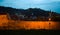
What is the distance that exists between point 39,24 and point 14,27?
0.74 m

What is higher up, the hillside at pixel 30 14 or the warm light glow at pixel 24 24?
the hillside at pixel 30 14

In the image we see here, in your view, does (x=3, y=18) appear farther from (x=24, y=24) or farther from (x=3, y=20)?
(x=24, y=24)

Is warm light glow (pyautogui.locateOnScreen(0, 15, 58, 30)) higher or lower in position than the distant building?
lower

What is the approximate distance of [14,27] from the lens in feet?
24.9
